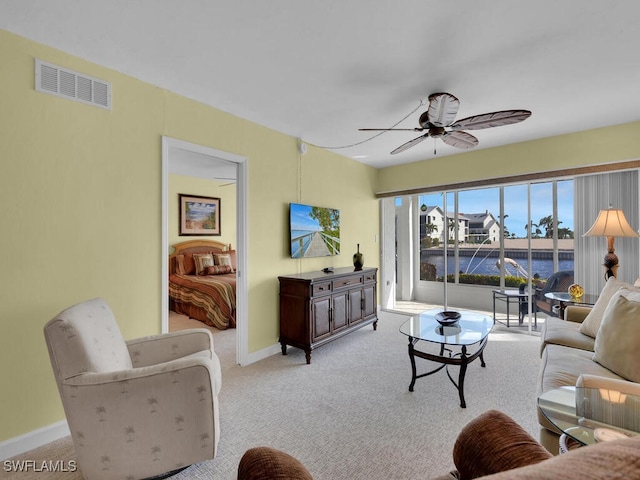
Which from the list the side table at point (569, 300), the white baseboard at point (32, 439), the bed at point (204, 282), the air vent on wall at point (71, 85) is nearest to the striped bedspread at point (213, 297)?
the bed at point (204, 282)

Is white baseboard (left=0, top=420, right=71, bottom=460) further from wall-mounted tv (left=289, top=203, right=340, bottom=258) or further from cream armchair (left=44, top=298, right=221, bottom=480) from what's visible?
wall-mounted tv (left=289, top=203, right=340, bottom=258)

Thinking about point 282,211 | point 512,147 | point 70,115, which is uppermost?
point 512,147

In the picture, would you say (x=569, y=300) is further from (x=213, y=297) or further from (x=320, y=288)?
(x=213, y=297)

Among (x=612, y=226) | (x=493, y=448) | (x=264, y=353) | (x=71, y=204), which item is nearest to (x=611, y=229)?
(x=612, y=226)

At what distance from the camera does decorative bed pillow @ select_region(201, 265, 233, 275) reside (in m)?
5.52

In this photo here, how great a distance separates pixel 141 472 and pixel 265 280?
207 cm

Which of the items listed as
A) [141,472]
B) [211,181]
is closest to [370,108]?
[141,472]

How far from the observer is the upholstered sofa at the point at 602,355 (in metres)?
1.56

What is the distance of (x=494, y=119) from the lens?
229 centimetres

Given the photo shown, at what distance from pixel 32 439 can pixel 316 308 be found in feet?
7.60

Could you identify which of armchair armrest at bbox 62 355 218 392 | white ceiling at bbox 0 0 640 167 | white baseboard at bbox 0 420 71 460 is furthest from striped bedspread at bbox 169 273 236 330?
armchair armrest at bbox 62 355 218 392

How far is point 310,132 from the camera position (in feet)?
12.1

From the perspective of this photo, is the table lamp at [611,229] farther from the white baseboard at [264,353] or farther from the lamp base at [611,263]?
the white baseboard at [264,353]

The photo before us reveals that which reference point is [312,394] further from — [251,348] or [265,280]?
[265,280]
